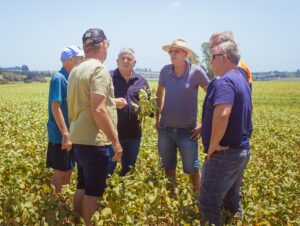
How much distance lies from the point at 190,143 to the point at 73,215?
158 centimetres

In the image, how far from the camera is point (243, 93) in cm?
314

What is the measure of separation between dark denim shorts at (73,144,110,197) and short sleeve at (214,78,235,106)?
45.7 inches

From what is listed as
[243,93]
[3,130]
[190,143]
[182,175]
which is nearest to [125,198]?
[190,143]

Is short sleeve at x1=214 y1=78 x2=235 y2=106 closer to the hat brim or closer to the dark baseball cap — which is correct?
the dark baseball cap

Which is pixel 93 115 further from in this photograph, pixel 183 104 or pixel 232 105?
pixel 183 104

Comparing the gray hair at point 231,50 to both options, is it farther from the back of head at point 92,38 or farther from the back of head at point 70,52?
the back of head at point 70,52

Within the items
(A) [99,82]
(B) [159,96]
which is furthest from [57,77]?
(B) [159,96]

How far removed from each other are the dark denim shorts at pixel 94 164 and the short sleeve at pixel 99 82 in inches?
21.1

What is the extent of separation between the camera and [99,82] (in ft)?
10.4

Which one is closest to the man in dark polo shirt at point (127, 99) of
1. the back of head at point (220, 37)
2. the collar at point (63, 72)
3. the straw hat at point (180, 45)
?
the straw hat at point (180, 45)

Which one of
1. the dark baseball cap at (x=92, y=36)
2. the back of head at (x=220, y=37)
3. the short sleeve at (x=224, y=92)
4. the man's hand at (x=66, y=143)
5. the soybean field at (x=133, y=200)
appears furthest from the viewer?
the man's hand at (x=66, y=143)

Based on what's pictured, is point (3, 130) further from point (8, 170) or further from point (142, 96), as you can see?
point (142, 96)

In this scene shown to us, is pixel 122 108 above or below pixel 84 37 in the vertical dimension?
below

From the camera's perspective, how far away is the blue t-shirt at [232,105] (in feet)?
9.98
